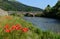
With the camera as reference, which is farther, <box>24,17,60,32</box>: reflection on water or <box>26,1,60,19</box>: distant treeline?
<box>26,1,60,19</box>: distant treeline

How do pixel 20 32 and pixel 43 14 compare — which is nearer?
pixel 20 32

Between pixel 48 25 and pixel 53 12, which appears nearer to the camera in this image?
pixel 48 25

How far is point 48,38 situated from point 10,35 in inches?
116

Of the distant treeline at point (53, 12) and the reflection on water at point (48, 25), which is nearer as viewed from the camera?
the reflection on water at point (48, 25)

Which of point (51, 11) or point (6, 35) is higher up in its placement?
point (6, 35)

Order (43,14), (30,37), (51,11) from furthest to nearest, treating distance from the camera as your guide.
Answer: (43,14)
(51,11)
(30,37)

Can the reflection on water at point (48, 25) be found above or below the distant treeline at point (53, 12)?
above

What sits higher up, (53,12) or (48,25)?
(48,25)

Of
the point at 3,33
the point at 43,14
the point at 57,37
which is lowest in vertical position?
the point at 43,14

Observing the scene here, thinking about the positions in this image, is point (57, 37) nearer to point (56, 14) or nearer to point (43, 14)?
point (56, 14)

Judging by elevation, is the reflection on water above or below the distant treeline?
above

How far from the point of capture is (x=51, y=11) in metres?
110

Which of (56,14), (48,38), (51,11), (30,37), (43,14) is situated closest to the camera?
(30,37)

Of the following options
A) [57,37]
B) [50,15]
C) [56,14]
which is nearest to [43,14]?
[50,15]
